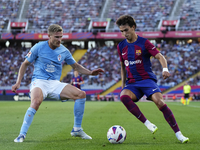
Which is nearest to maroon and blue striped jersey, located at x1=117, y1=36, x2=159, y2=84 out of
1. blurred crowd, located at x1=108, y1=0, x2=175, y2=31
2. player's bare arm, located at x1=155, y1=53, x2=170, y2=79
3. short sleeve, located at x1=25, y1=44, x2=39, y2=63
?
player's bare arm, located at x1=155, y1=53, x2=170, y2=79

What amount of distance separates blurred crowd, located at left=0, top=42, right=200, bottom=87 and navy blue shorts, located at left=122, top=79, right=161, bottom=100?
2736cm

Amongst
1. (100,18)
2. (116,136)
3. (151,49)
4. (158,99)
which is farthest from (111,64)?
(116,136)

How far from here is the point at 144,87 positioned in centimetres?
552

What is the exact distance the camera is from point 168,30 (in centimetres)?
3872

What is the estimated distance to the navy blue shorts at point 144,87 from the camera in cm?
544

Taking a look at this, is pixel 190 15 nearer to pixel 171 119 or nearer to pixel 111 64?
pixel 111 64

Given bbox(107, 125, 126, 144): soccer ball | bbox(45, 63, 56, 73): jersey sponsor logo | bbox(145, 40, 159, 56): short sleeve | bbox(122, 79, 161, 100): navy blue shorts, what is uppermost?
bbox(145, 40, 159, 56): short sleeve

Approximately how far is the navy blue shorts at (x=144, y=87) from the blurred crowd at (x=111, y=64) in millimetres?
27362

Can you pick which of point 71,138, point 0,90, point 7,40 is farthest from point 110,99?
point 71,138

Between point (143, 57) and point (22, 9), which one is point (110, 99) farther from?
point (143, 57)

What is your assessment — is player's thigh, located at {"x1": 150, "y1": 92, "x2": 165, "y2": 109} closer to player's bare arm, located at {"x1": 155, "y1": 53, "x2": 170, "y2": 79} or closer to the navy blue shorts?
the navy blue shorts

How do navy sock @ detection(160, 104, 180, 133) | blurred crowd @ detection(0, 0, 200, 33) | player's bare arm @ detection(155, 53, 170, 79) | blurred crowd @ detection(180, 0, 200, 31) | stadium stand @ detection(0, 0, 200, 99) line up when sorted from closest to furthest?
player's bare arm @ detection(155, 53, 170, 79), navy sock @ detection(160, 104, 180, 133), stadium stand @ detection(0, 0, 200, 99), blurred crowd @ detection(180, 0, 200, 31), blurred crowd @ detection(0, 0, 200, 33)

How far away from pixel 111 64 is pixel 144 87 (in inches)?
1240

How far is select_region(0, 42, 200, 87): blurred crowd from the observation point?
111ft
